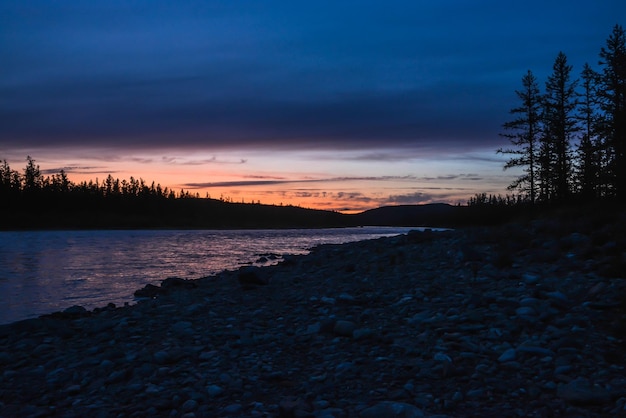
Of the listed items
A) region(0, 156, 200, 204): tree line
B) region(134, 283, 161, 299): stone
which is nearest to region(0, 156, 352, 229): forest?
region(0, 156, 200, 204): tree line

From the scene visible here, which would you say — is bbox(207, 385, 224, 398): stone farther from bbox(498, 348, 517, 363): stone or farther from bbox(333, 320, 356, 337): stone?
bbox(498, 348, 517, 363): stone

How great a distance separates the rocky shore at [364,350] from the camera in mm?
5375

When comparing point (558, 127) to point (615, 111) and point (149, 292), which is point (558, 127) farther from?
point (149, 292)

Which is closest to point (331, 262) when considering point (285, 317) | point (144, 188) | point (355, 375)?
point (285, 317)

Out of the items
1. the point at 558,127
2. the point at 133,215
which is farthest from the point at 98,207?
the point at 558,127

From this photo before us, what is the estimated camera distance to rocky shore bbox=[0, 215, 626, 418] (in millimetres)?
5375

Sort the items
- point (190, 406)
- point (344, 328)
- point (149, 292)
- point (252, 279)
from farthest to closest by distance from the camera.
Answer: point (149, 292)
point (252, 279)
point (344, 328)
point (190, 406)

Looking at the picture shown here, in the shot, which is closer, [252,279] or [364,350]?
[364,350]

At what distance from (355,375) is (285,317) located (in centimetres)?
384

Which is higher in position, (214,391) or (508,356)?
(508,356)

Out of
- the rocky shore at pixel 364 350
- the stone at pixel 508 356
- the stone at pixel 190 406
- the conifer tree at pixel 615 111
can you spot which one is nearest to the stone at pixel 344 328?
the rocky shore at pixel 364 350

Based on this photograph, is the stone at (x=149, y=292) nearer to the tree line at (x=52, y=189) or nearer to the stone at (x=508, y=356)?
the stone at (x=508, y=356)

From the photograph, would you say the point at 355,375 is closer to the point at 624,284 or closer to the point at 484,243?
the point at 624,284

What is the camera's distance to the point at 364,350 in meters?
7.14
